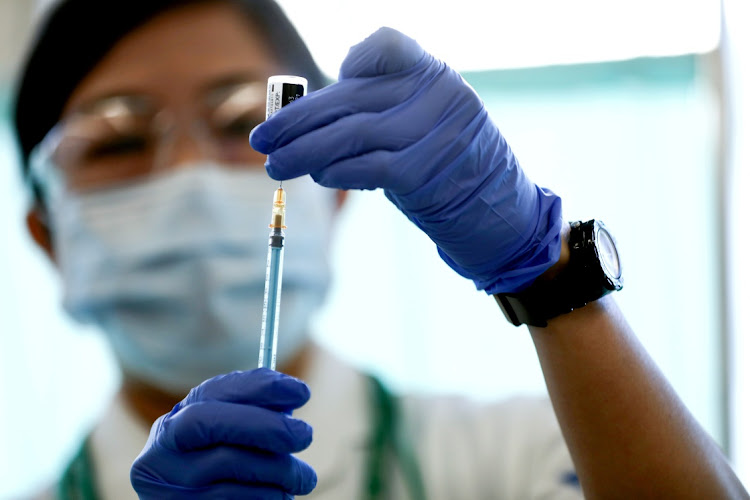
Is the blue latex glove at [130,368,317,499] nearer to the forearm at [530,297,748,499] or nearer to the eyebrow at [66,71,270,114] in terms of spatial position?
the forearm at [530,297,748,499]

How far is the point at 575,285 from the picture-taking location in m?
0.80

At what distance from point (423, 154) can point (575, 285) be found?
238mm

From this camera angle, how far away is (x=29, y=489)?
1555mm

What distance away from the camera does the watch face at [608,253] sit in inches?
31.9

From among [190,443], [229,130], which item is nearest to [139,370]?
[229,130]

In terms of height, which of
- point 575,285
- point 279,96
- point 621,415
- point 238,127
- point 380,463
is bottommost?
point 380,463

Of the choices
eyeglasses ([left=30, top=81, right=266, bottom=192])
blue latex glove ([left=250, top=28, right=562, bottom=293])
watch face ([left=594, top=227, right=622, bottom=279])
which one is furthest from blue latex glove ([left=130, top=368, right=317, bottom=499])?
eyeglasses ([left=30, top=81, right=266, bottom=192])

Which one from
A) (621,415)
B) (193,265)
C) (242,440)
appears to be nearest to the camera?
(242,440)

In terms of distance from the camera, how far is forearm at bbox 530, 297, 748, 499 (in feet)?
2.67

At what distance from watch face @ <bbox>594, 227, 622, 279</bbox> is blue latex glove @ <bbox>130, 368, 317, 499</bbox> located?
0.37 m

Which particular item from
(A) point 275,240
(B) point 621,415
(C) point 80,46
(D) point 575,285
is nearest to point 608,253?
(D) point 575,285

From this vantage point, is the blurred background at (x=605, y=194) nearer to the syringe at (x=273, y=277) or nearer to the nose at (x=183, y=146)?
the nose at (x=183, y=146)

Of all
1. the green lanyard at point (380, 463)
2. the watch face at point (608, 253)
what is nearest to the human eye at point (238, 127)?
the green lanyard at point (380, 463)

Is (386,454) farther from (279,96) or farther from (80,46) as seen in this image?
(80,46)
